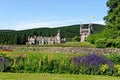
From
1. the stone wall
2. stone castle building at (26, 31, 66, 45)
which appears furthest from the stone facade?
stone castle building at (26, 31, 66, 45)

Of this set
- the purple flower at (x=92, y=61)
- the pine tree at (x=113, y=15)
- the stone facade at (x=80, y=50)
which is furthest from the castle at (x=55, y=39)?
the purple flower at (x=92, y=61)

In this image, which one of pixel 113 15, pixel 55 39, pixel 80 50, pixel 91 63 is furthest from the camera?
pixel 55 39

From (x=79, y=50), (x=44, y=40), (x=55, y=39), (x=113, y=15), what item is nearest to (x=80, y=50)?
(x=79, y=50)

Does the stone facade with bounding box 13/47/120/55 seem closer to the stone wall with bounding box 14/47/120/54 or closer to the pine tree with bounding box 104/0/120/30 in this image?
the stone wall with bounding box 14/47/120/54

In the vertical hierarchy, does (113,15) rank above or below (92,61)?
above

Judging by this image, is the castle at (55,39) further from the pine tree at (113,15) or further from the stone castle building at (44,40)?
the pine tree at (113,15)

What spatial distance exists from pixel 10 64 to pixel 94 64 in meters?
3.80

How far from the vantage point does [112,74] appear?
1516cm

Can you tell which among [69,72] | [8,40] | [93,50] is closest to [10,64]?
[69,72]

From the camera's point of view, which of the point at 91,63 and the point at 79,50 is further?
the point at 79,50

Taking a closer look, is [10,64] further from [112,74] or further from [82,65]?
[112,74]

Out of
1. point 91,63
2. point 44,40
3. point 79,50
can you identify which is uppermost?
point 91,63

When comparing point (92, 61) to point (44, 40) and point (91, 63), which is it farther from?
point (44, 40)

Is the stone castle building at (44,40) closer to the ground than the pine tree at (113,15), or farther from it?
closer to the ground
